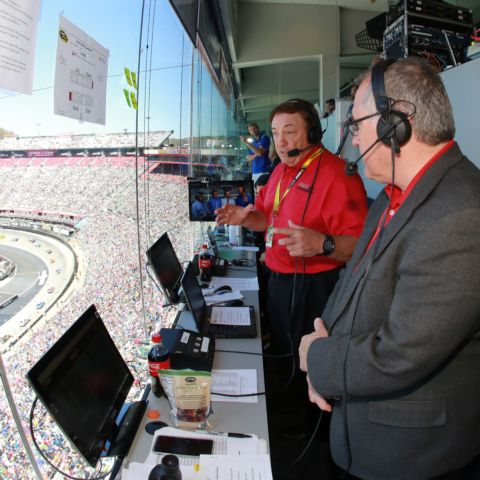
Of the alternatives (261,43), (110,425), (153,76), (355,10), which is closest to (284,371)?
(110,425)

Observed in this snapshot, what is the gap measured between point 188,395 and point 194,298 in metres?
0.69

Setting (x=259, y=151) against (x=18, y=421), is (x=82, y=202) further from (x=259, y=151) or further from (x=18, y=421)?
(x=259, y=151)

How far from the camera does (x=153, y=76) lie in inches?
73.9

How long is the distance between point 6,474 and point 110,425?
0.25 metres

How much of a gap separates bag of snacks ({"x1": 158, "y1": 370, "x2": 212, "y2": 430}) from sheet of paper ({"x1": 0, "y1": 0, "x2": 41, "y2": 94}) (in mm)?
802

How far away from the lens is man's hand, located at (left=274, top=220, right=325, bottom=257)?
1.44 m

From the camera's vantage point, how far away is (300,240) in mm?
1448

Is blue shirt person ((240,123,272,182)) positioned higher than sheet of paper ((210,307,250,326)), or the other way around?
blue shirt person ((240,123,272,182))

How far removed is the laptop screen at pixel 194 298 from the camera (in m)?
1.59

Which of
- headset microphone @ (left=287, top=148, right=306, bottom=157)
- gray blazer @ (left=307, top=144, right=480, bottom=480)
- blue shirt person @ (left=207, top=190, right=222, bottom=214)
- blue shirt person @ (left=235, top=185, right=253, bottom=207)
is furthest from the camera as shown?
blue shirt person @ (left=235, top=185, right=253, bottom=207)

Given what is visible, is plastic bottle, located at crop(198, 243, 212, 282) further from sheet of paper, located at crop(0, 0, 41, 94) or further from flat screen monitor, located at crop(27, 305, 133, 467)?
sheet of paper, located at crop(0, 0, 41, 94)

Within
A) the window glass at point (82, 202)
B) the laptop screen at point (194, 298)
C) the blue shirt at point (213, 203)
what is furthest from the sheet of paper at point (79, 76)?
the blue shirt at point (213, 203)

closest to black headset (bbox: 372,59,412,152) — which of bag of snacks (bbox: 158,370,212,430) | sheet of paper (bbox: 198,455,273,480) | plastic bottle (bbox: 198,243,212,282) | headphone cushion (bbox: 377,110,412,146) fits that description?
headphone cushion (bbox: 377,110,412,146)

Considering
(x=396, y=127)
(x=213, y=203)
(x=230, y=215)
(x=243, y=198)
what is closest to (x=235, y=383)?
(x=230, y=215)
